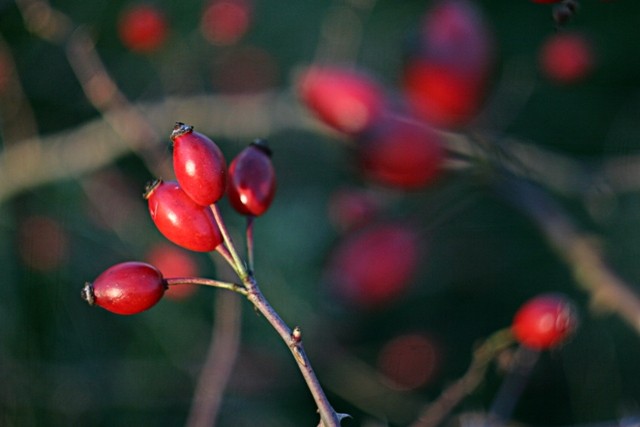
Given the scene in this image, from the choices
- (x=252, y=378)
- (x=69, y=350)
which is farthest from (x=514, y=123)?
(x=69, y=350)

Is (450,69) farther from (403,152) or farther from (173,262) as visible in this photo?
(173,262)

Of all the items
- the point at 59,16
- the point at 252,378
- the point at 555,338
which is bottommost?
the point at 555,338

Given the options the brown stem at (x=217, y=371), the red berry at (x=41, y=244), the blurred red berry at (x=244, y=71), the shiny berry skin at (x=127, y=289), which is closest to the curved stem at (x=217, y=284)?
the shiny berry skin at (x=127, y=289)

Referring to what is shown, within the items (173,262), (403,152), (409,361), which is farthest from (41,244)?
(403,152)

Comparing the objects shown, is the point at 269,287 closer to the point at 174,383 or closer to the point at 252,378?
the point at 252,378

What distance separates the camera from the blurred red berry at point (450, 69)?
52.2 inches

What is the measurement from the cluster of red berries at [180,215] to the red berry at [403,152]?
1.98 ft

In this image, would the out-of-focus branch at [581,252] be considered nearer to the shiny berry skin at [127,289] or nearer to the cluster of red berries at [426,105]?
the cluster of red berries at [426,105]

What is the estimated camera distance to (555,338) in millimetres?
1101

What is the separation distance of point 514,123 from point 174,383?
1808 millimetres

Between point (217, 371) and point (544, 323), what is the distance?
24.2 inches

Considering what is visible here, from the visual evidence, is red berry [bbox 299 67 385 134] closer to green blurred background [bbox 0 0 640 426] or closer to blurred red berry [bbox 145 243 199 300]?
green blurred background [bbox 0 0 640 426]

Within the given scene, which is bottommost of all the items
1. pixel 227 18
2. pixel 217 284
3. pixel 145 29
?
pixel 217 284

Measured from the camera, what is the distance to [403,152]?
50.1 inches
